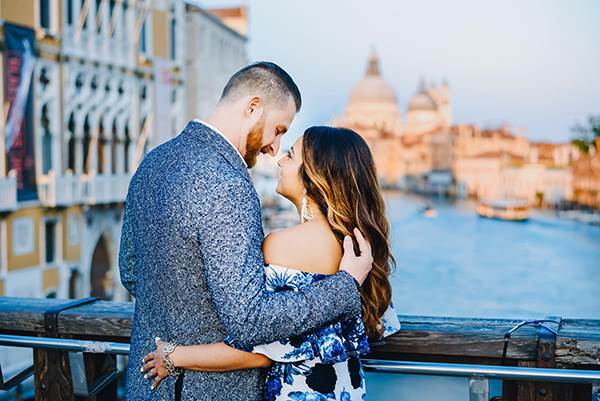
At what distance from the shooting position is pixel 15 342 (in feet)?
6.58

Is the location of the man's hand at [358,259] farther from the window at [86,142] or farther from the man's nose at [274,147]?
the window at [86,142]

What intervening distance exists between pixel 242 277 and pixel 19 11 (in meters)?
10.8

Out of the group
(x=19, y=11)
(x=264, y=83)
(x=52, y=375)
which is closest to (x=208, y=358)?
(x=264, y=83)

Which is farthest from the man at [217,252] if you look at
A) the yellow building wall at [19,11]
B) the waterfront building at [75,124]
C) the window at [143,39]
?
the window at [143,39]

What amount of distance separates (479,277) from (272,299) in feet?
91.5

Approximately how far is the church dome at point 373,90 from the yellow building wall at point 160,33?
75.9 m

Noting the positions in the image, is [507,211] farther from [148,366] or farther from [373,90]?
[148,366]

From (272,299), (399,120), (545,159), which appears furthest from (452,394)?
(399,120)

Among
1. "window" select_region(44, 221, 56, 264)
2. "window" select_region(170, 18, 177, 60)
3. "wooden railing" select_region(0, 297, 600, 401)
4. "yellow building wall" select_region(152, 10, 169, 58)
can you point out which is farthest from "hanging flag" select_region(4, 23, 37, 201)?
"wooden railing" select_region(0, 297, 600, 401)

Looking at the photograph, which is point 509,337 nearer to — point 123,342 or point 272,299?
point 272,299

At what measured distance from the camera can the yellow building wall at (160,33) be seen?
629 inches

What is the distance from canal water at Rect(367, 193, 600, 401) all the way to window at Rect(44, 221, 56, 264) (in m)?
4.90

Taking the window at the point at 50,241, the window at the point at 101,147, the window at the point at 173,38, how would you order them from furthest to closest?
the window at the point at 173,38 < the window at the point at 101,147 < the window at the point at 50,241

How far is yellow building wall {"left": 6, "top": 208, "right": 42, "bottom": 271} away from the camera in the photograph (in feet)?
37.0
